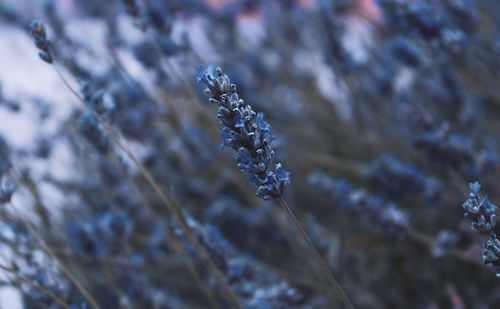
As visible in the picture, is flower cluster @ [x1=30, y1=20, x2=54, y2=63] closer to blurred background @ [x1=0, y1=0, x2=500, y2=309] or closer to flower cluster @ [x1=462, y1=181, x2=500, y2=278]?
blurred background @ [x1=0, y1=0, x2=500, y2=309]

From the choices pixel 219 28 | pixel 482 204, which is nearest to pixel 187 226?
pixel 482 204

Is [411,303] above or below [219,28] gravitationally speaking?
below

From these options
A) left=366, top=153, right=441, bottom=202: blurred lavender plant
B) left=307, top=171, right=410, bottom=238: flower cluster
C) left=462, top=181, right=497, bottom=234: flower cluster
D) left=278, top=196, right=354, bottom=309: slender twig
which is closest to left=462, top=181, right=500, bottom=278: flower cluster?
left=462, top=181, right=497, bottom=234: flower cluster

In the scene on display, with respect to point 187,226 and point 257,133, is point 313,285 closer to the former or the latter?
point 187,226

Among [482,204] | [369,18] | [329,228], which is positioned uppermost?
[369,18]

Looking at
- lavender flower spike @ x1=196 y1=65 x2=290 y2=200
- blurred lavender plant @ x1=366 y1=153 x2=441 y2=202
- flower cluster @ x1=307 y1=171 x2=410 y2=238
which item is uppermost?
blurred lavender plant @ x1=366 y1=153 x2=441 y2=202

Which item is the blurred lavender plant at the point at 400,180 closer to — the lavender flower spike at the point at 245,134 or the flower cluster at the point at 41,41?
the lavender flower spike at the point at 245,134

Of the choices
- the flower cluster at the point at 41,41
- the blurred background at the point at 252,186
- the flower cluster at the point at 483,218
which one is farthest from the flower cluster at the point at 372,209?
the flower cluster at the point at 41,41
